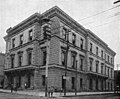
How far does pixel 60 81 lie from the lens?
29.9 m

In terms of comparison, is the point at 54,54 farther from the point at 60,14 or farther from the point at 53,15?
the point at 60,14

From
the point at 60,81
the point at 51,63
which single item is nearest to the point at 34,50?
the point at 51,63

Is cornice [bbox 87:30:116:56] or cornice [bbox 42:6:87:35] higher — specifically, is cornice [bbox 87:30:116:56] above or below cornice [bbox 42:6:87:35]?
below

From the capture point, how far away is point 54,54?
30062 mm

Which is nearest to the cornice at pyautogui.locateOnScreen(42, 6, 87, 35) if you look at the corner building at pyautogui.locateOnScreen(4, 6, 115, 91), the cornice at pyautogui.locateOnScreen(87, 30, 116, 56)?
the corner building at pyautogui.locateOnScreen(4, 6, 115, 91)

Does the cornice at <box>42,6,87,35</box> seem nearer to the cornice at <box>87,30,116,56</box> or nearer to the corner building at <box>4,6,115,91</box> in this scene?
the corner building at <box>4,6,115,91</box>

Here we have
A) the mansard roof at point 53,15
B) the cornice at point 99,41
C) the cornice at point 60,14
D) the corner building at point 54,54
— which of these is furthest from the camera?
the cornice at point 99,41

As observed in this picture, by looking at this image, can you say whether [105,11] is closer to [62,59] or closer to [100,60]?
[62,59]

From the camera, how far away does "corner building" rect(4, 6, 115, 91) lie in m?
30.5

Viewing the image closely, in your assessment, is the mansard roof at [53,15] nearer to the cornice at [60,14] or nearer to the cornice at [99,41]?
the cornice at [60,14]

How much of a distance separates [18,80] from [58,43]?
1273 centimetres

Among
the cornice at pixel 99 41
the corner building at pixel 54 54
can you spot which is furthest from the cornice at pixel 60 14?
the cornice at pixel 99 41

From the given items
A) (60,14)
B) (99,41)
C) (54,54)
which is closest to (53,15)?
(60,14)

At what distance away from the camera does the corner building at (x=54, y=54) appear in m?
30.5
